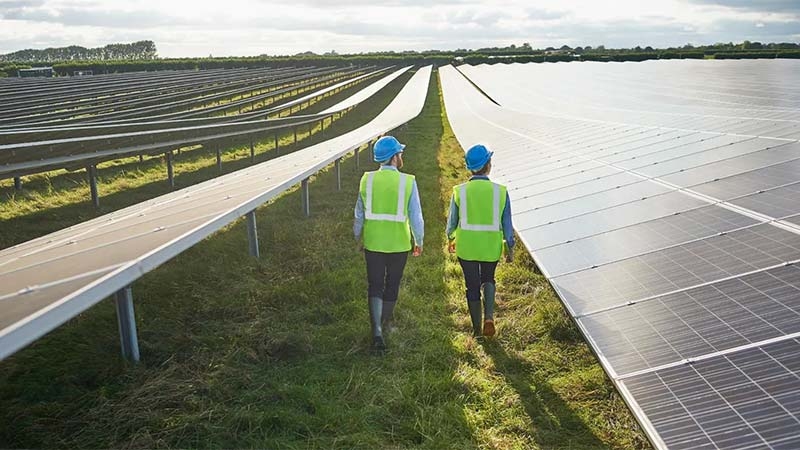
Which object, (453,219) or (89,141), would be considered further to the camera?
(89,141)

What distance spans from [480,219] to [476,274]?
57 cm

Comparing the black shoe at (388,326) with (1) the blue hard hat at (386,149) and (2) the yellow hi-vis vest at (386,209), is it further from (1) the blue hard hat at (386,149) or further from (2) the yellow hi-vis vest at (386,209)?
(1) the blue hard hat at (386,149)

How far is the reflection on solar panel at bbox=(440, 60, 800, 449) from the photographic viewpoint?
376cm

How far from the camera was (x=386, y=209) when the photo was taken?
6113 millimetres

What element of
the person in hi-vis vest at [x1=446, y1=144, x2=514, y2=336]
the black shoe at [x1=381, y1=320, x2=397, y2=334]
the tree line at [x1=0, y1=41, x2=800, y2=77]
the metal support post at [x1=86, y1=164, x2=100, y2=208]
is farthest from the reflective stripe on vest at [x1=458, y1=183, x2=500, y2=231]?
the tree line at [x1=0, y1=41, x2=800, y2=77]

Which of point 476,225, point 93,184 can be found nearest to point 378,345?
point 476,225

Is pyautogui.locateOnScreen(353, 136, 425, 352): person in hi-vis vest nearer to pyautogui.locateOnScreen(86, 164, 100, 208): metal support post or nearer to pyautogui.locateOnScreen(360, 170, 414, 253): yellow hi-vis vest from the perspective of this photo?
pyautogui.locateOnScreen(360, 170, 414, 253): yellow hi-vis vest

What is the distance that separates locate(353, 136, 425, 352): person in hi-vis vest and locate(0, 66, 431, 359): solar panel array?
1495mm

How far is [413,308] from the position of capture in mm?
7266

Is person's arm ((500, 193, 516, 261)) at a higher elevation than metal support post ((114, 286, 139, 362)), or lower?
higher

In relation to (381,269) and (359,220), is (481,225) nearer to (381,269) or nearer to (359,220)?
(381,269)

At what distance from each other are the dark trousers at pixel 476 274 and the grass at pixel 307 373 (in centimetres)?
47

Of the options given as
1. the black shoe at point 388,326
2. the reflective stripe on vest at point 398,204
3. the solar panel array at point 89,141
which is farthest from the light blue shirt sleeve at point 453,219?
the solar panel array at point 89,141

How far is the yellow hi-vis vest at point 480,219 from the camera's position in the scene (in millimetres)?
6105
